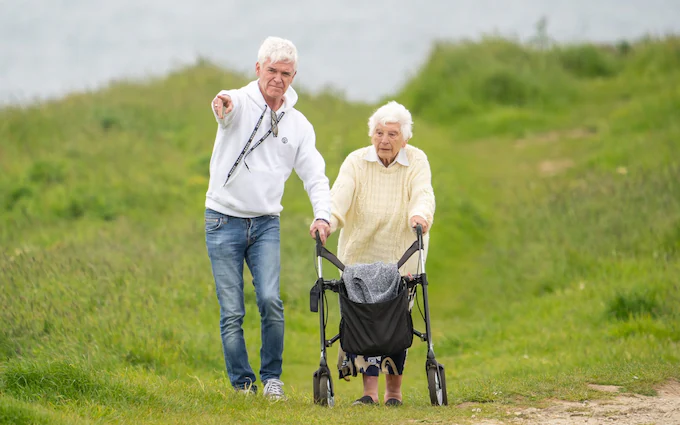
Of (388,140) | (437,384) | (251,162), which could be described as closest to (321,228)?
(251,162)

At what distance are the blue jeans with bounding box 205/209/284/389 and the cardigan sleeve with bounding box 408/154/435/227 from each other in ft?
3.21

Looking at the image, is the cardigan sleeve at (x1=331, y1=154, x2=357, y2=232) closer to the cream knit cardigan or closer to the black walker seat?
the cream knit cardigan

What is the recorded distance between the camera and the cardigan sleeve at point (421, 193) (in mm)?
6094

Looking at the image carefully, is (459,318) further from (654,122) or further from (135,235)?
(654,122)

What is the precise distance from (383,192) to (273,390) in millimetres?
1561

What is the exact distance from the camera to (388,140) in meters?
6.24

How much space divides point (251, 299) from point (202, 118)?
31.6 ft

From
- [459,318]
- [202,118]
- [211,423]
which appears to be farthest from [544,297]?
[202,118]

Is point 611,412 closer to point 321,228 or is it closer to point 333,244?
point 321,228

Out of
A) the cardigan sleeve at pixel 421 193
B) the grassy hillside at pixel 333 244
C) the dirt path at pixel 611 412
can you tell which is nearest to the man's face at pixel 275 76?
the cardigan sleeve at pixel 421 193

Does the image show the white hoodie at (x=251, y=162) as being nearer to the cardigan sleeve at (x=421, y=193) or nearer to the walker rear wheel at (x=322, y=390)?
the cardigan sleeve at (x=421, y=193)

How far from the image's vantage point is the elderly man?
5785mm

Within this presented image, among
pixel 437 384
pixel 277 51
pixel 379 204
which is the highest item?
pixel 277 51

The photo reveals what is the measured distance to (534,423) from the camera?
17.8 feet
